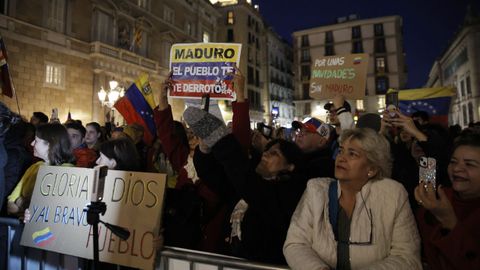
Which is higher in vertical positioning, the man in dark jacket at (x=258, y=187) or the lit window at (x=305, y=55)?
the lit window at (x=305, y=55)

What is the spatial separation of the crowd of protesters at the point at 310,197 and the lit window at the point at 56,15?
18460 millimetres

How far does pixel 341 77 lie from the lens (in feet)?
18.6

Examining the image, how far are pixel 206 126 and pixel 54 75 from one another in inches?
774

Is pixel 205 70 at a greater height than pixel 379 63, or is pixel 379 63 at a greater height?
pixel 379 63

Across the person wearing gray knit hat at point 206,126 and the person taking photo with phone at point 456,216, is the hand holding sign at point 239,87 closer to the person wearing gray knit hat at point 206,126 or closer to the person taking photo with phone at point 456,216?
the person wearing gray knit hat at point 206,126

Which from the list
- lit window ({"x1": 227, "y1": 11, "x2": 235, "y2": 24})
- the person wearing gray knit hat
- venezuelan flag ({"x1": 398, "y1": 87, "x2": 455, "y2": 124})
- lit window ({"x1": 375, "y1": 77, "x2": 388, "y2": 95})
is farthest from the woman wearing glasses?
lit window ({"x1": 375, "y1": 77, "x2": 388, "y2": 95})

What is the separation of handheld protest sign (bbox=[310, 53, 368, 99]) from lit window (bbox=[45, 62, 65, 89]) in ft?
56.0

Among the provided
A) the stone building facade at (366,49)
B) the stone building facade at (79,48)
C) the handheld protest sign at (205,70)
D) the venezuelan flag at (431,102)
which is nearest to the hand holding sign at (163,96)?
the handheld protest sign at (205,70)

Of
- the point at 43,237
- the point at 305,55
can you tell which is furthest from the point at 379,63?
the point at 43,237

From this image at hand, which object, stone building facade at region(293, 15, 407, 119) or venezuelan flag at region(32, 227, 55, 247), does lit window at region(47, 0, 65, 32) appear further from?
stone building facade at region(293, 15, 407, 119)

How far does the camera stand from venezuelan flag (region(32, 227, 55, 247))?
9.49 feet

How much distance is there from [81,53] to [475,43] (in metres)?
34.2

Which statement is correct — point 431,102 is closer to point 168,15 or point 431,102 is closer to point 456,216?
point 456,216

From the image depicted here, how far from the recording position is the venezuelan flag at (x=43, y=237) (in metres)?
2.89
